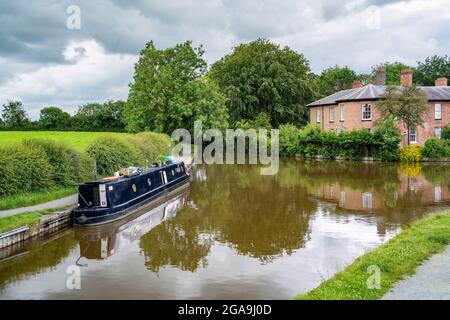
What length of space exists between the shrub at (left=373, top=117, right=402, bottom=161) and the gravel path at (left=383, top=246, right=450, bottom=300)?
23.7 m

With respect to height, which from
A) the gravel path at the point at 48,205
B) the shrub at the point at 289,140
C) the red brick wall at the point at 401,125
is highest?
the red brick wall at the point at 401,125

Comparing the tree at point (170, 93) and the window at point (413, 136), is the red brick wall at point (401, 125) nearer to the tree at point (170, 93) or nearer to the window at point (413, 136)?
the window at point (413, 136)

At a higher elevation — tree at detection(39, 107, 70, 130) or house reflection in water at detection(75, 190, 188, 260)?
tree at detection(39, 107, 70, 130)

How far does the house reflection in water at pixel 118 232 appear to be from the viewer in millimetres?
10398

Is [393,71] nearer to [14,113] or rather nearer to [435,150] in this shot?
[435,150]

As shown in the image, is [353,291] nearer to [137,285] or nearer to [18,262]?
[137,285]

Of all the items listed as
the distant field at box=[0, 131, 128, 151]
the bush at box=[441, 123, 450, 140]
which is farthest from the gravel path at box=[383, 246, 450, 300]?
the bush at box=[441, 123, 450, 140]

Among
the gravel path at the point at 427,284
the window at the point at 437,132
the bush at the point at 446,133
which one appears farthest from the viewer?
the window at the point at 437,132

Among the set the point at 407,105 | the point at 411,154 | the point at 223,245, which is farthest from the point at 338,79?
the point at 223,245

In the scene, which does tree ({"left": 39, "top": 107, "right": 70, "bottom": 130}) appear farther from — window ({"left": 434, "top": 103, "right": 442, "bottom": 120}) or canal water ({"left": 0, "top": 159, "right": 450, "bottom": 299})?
canal water ({"left": 0, "top": 159, "right": 450, "bottom": 299})

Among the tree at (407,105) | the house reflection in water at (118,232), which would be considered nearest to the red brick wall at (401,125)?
the tree at (407,105)

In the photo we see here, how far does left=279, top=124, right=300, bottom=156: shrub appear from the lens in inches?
1432

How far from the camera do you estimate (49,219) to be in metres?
11.4

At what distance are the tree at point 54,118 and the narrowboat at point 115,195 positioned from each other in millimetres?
36401
